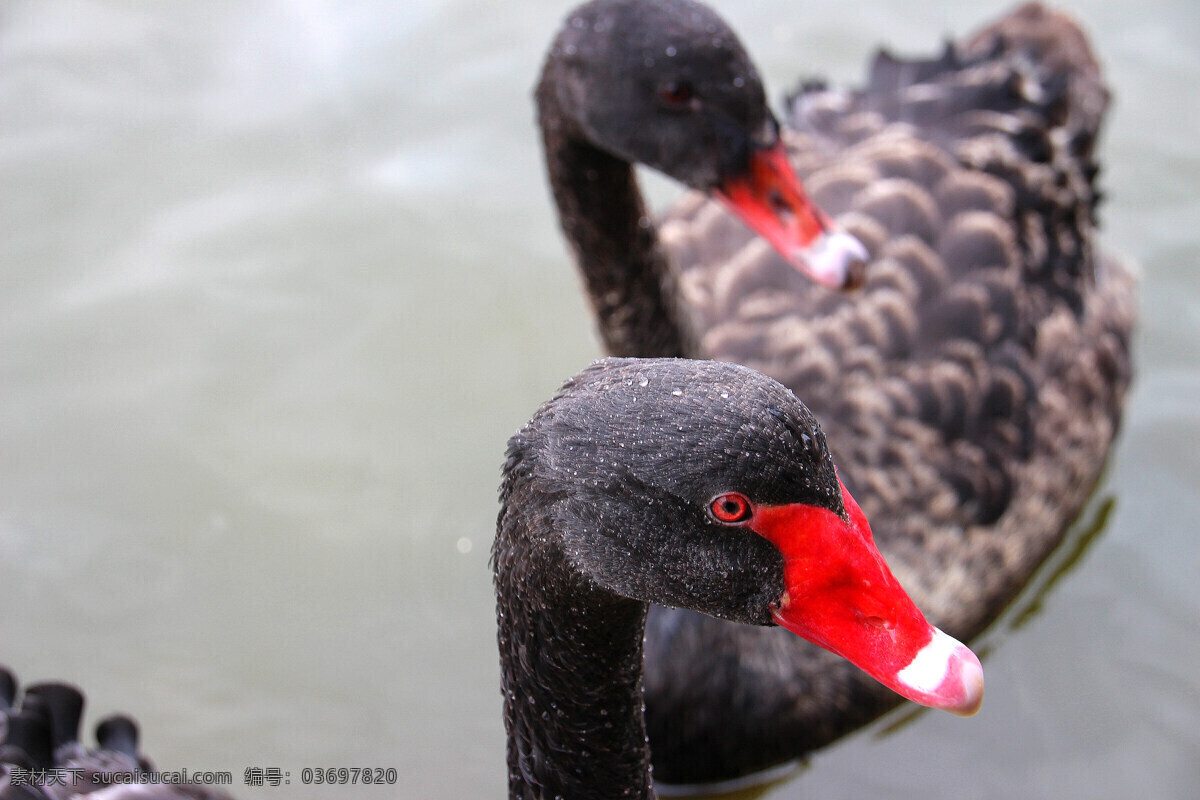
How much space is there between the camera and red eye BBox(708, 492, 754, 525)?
81.4 inches

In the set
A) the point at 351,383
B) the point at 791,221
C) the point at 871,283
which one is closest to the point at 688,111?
the point at 791,221

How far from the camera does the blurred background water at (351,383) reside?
413 cm

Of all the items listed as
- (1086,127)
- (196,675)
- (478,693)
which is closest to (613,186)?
(478,693)

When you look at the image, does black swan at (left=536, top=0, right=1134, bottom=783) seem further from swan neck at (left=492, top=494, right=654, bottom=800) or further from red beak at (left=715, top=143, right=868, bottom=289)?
swan neck at (left=492, top=494, right=654, bottom=800)

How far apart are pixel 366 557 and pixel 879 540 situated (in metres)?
1.76

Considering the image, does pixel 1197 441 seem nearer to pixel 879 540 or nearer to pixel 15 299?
pixel 879 540

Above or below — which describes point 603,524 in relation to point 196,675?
above

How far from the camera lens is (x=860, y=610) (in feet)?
7.14

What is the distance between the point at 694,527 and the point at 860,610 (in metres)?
0.32

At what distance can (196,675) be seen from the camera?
425cm

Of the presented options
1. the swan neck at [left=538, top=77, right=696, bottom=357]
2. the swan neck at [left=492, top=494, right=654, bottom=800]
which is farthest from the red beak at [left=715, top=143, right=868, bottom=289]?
the swan neck at [left=492, top=494, right=654, bottom=800]

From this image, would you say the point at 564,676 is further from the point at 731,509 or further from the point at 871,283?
the point at 871,283

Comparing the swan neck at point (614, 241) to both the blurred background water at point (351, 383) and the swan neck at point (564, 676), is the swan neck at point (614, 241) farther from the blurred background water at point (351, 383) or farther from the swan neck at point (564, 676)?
the swan neck at point (564, 676)

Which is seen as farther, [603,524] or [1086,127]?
[1086,127]
